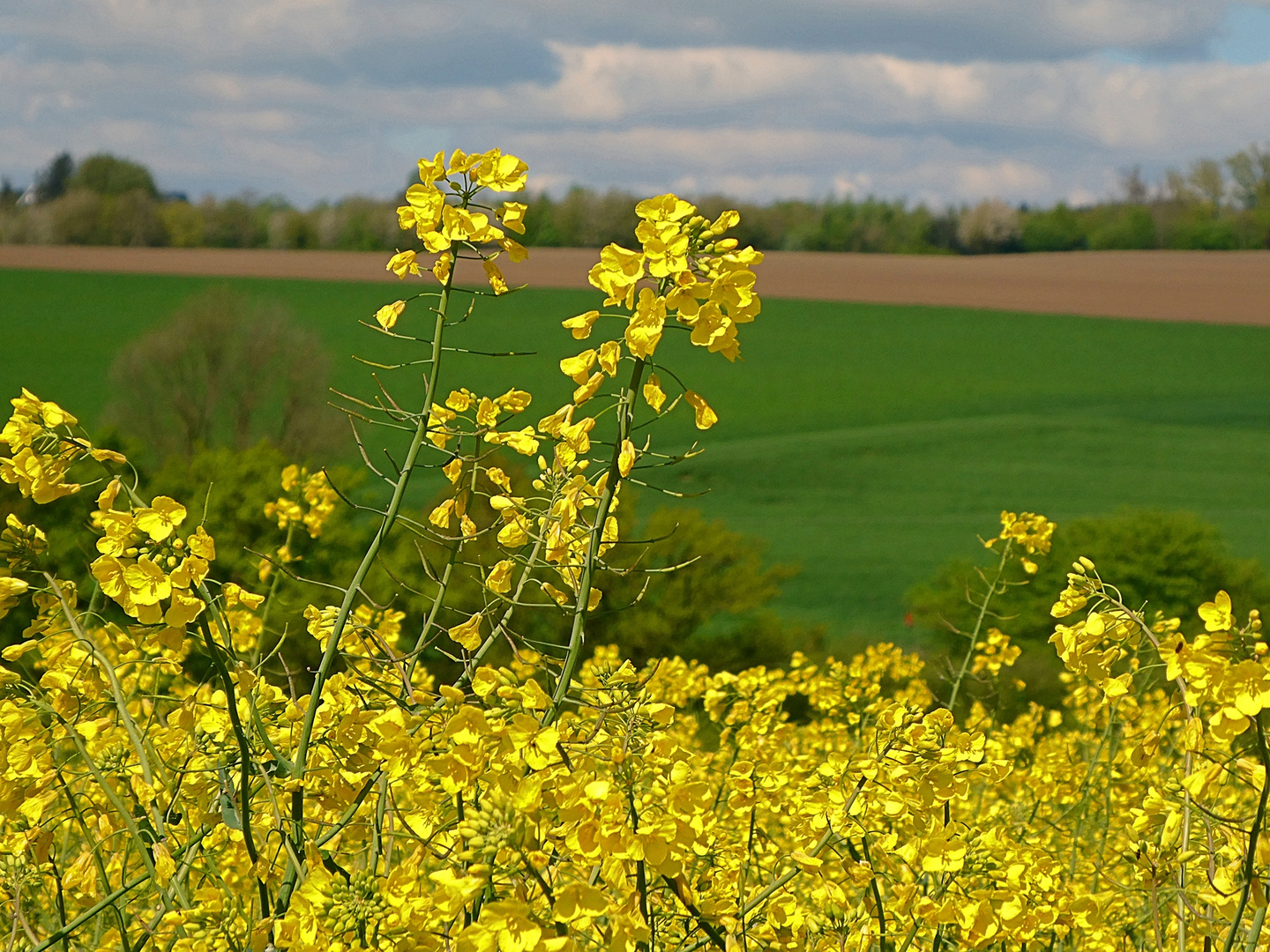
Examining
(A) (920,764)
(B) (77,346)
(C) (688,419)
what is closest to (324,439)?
(C) (688,419)

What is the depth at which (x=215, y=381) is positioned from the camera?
15398 mm

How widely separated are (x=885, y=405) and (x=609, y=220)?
1123 cm

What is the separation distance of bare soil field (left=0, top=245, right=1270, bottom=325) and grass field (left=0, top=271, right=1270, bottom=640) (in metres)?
0.56

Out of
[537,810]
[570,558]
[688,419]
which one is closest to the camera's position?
[537,810]

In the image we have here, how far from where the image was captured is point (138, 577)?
1437 millimetres

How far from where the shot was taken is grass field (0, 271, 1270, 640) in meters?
21.0

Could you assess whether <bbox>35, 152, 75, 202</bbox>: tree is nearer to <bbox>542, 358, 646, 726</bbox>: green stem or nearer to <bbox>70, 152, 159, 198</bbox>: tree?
<bbox>70, 152, 159, 198</bbox>: tree

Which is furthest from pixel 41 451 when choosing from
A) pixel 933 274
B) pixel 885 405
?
pixel 933 274

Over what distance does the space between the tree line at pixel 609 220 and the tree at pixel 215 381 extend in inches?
740

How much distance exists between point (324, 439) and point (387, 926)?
14420 millimetres

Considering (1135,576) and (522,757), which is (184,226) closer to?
(1135,576)

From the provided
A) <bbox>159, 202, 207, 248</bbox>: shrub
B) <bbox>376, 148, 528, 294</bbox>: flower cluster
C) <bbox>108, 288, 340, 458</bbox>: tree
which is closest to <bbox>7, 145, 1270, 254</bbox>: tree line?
<bbox>159, 202, 207, 248</bbox>: shrub

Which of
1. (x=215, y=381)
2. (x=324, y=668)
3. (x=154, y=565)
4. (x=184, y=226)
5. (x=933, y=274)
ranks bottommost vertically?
(x=215, y=381)

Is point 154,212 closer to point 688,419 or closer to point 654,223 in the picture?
point 688,419
